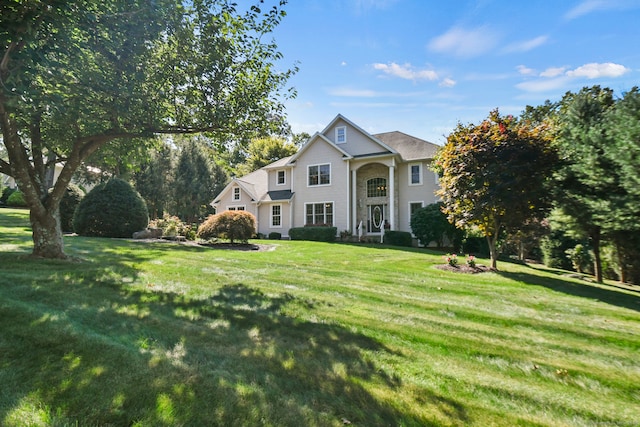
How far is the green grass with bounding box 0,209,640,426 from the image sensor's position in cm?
228

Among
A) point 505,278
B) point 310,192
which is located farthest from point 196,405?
point 310,192

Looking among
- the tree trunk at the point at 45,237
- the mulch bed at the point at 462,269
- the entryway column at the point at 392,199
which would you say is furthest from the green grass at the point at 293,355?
the entryway column at the point at 392,199

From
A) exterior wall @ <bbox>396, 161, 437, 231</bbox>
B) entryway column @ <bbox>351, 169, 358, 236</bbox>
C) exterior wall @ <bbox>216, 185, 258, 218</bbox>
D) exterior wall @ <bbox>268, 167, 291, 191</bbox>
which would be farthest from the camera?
exterior wall @ <bbox>268, 167, 291, 191</bbox>

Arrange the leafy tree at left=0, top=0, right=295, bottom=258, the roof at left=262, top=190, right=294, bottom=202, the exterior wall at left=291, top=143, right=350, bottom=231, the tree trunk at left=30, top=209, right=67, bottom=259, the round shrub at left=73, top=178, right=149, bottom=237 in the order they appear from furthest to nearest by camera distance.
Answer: the roof at left=262, top=190, right=294, bottom=202, the exterior wall at left=291, top=143, right=350, bottom=231, the round shrub at left=73, top=178, right=149, bottom=237, the tree trunk at left=30, top=209, right=67, bottom=259, the leafy tree at left=0, top=0, right=295, bottom=258

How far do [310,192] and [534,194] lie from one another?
15829 mm

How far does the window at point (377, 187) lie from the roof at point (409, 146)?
2.32m

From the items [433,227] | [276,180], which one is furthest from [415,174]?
[276,180]

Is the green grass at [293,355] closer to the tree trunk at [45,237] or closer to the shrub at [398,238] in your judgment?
the tree trunk at [45,237]

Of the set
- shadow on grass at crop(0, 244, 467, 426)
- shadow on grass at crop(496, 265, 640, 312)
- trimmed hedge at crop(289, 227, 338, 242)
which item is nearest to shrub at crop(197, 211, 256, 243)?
trimmed hedge at crop(289, 227, 338, 242)

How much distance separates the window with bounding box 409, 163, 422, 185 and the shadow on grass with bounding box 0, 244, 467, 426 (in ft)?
62.4

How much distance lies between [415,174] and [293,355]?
20669 millimetres

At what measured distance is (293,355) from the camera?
129 inches

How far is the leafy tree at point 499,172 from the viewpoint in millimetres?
9461

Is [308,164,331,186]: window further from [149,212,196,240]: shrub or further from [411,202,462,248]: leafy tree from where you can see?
[149,212,196,240]: shrub
